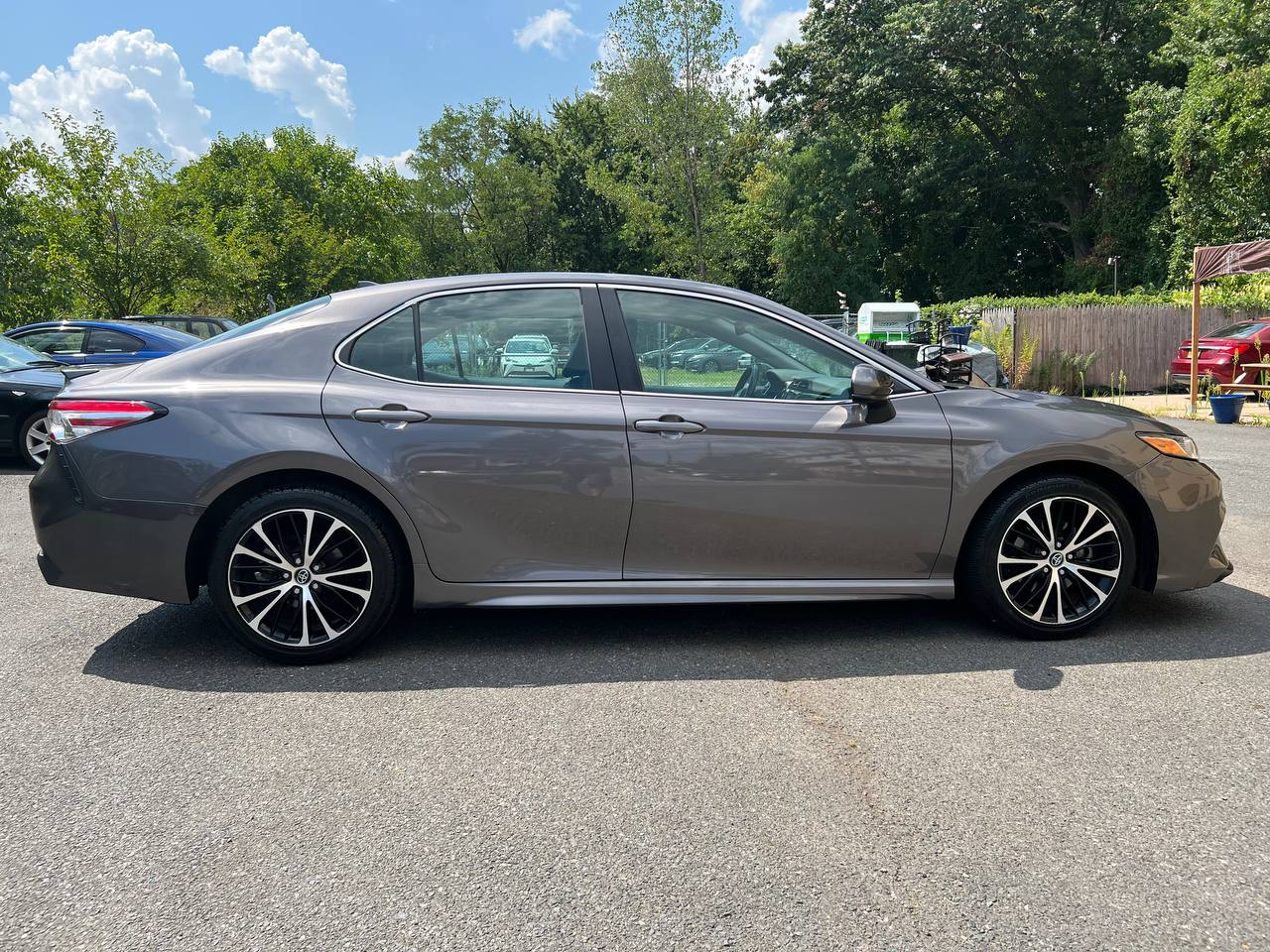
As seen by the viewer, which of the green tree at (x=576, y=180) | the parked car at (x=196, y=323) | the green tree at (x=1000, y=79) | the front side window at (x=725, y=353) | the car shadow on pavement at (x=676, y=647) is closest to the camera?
the car shadow on pavement at (x=676, y=647)

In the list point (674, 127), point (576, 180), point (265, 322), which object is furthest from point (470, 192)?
point (265, 322)

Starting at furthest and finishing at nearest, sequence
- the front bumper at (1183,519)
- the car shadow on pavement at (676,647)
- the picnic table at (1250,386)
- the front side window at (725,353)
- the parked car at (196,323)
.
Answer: the parked car at (196,323) → the picnic table at (1250,386) → the front bumper at (1183,519) → the front side window at (725,353) → the car shadow on pavement at (676,647)

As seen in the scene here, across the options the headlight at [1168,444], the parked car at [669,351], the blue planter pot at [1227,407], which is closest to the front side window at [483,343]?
the parked car at [669,351]

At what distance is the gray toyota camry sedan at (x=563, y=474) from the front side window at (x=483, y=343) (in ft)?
0.04

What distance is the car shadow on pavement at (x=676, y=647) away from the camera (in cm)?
373

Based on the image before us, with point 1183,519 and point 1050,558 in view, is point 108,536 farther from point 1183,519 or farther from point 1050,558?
point 1183,519

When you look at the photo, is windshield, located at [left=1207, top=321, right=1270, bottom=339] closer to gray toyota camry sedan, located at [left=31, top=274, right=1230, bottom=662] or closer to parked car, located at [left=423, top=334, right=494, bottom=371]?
gray toyota camry sedan, located at [left=31, top=274, right=1230, bottom=662]

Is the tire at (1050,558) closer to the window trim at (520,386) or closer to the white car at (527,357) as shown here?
the window trim at (520,386)

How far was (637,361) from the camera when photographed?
3.94 metres

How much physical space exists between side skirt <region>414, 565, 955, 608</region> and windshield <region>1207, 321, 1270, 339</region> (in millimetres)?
15946

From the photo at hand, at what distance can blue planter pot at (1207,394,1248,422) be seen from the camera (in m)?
13.5

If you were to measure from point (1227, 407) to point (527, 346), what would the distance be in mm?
13305

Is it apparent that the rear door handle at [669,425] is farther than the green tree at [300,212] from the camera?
No

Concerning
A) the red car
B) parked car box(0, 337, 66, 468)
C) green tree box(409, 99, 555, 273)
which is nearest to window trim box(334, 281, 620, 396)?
parked car box(0, 337, 66, 468)
